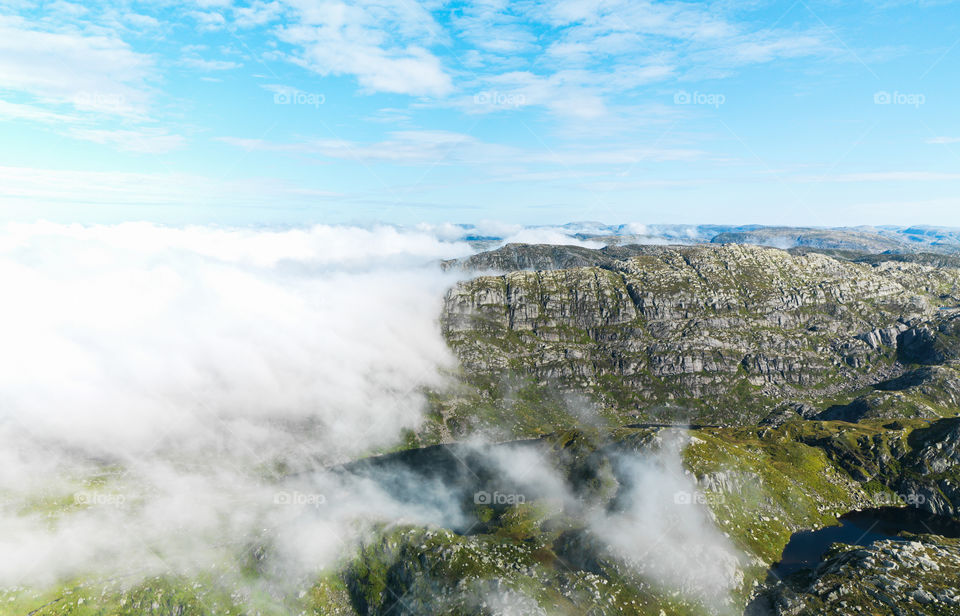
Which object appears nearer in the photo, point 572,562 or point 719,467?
point 572,562

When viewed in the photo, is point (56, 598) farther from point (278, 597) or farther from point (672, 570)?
point (672, 570)

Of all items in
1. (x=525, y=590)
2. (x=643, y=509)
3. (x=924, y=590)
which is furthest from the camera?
(x=643, y=509)

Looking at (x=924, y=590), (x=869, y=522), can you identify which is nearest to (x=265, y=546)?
(x=924, y=590)
